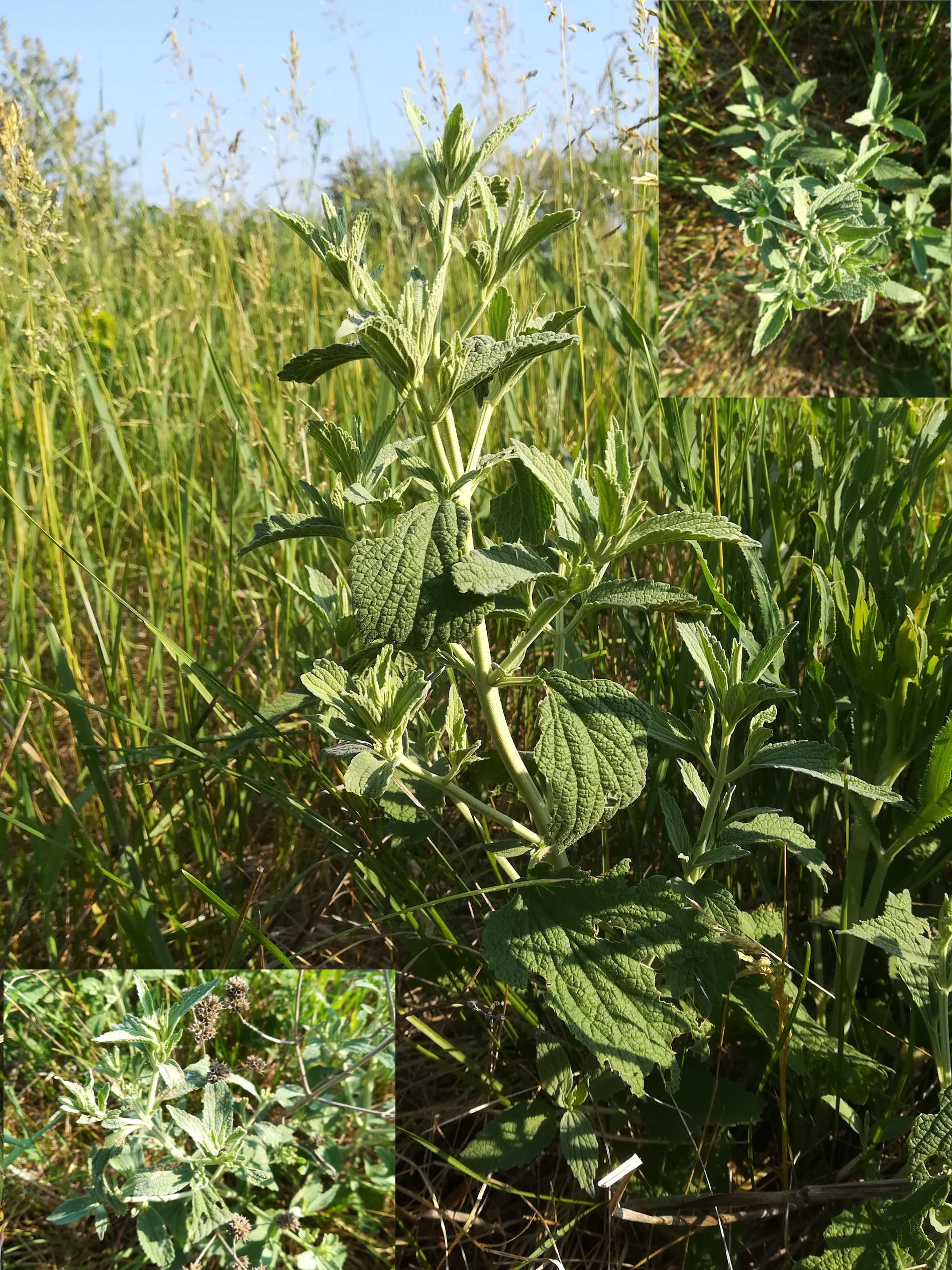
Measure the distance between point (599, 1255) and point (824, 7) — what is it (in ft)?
8.53

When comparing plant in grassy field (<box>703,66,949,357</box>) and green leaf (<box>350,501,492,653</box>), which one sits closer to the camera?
green leaf (<box>350,501,492,653</box>)

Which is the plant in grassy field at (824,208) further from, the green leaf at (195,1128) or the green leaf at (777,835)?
the green leaf at (195,1128)

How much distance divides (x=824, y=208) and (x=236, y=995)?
1.61 metres

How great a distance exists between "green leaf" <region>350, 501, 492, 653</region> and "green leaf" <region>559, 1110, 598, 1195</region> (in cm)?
52

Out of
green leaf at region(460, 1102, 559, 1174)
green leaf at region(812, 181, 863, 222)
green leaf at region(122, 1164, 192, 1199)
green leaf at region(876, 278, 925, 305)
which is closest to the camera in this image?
green leaf at region(122, 1164, 192, 1199)

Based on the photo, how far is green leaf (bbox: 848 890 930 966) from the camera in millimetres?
870

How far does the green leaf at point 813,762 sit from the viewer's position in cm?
91

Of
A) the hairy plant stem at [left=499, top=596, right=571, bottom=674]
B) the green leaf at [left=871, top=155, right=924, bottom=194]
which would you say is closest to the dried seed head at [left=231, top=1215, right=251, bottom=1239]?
the hairy plant stem at [left=499, top=596, right=571, bottom=674]

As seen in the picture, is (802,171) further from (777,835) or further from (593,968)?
(593,968)

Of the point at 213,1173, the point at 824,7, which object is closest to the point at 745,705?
the point at 213,1173

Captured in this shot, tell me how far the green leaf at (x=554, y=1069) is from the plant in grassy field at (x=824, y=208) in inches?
45.6

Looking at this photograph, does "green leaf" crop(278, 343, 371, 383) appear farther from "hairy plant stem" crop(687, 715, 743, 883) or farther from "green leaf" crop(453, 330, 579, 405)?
"hairy plant stem" crop(687, 715, 743, 883)

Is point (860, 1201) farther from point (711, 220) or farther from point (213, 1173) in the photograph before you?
point (711, 220)

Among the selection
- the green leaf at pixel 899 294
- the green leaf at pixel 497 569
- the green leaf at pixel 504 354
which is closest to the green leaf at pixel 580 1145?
the green leaf at pixel 497 569
